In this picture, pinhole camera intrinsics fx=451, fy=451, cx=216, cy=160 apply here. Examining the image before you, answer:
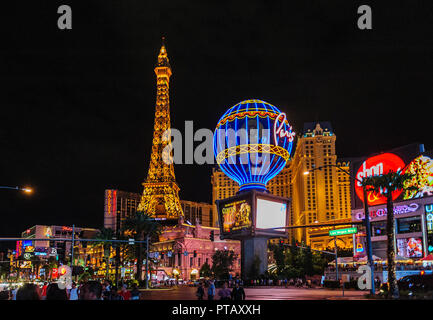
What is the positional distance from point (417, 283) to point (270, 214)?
129 ft

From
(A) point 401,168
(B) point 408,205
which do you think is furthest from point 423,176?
(B) point 408,205

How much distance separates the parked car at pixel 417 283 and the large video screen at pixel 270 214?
36.4 m

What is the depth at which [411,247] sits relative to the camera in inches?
2729

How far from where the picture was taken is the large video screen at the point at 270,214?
A: 69.9 metres

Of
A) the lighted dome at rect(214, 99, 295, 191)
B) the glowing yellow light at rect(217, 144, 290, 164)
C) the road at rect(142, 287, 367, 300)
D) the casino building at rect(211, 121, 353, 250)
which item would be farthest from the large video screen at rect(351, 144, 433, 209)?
the casino building at rect(211, 121, 353, 250)

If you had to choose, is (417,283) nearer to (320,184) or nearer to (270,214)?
(270,214)

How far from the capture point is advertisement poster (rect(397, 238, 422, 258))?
68.5 meters

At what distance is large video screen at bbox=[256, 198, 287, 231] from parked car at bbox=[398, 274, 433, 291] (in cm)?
3640

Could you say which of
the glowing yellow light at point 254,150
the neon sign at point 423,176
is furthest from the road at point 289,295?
the neon sign at point 423,176

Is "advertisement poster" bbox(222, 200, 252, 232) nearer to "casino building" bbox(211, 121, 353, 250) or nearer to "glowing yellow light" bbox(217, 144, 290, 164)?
"glowing yellow light" bbox(217, 144, 290, 164)
